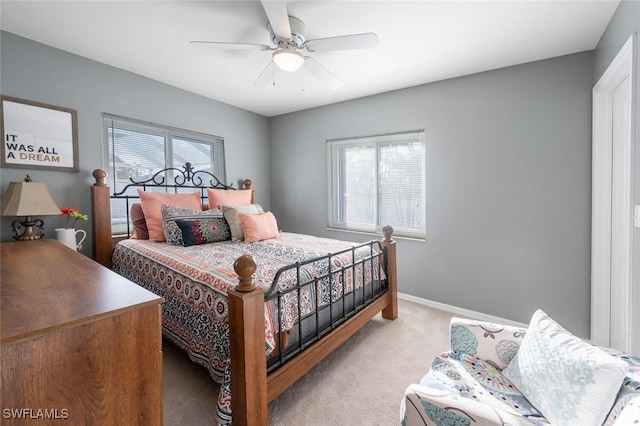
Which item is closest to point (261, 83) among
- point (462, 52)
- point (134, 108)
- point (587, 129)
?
point (134, 108)

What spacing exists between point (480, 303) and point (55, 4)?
13.6 feet

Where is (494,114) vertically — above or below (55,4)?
below

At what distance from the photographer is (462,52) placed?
94.4 inches

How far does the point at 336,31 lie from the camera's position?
210 cm

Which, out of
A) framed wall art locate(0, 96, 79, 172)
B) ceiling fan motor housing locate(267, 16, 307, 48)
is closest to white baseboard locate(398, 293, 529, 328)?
ceiling fan motor housing locate(267, 16, 307, 48)

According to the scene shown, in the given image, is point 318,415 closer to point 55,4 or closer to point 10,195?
point 10,195

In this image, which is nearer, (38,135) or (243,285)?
(243,285)

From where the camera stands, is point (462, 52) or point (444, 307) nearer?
point (462, 52)

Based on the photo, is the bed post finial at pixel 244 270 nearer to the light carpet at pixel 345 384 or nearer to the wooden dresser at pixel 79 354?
the wooden dresser at pixel 79 354

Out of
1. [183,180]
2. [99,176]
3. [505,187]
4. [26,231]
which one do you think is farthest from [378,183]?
[26,231]

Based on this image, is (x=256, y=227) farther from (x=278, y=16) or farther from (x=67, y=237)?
(x=278, y=16)

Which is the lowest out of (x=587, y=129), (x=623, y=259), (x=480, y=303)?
(x=480, y=303)

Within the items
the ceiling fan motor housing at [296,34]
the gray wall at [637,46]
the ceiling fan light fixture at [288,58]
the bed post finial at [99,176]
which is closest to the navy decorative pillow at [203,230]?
the bed post finial at [99,176]

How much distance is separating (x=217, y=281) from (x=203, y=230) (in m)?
1.20
